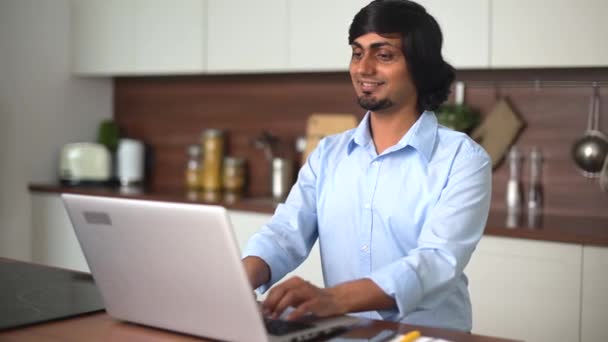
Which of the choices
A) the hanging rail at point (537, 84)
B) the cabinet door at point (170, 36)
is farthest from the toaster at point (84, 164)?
the hanging rail at point (537, 84)

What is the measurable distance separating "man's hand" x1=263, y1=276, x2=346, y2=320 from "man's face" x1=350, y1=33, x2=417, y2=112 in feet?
1.82

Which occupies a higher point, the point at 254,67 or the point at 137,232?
the point at 254,67

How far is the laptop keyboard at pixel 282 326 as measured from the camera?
1.48m

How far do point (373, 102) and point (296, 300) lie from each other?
60 centimetres

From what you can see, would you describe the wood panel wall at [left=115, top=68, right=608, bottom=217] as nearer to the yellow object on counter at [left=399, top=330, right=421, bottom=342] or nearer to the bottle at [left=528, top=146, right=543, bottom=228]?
the bottle at [left=528, top=146, right=543, bottom=228]

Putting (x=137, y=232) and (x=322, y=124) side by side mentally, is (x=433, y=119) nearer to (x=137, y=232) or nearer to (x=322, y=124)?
(x=137, y=232)

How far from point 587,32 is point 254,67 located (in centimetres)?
145

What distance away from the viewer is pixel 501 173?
350 cm

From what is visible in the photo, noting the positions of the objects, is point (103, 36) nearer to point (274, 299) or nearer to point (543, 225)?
point (543, 225)

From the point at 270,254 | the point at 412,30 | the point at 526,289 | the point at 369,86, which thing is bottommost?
the point at 526,289

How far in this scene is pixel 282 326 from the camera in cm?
152

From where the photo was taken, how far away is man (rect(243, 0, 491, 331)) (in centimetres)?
181

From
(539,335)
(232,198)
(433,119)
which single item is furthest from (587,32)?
(232,198)

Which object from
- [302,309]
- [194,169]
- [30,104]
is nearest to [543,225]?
[302,309]
